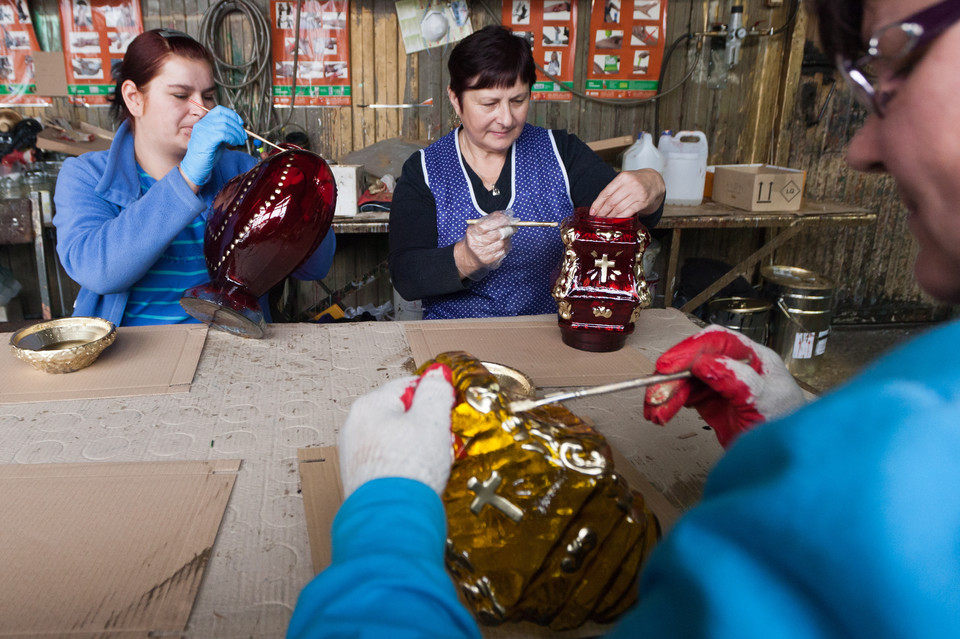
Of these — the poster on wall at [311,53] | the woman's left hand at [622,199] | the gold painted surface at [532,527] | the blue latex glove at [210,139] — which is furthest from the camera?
the poster on wall at [311,53]

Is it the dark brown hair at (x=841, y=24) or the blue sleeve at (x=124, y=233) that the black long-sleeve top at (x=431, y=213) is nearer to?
the blue sleeve at (x=124, y=233)

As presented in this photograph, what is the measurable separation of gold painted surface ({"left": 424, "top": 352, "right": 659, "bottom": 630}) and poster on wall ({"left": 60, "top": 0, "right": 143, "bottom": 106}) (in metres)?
3.17

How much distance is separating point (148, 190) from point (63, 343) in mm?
458

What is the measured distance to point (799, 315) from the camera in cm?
304

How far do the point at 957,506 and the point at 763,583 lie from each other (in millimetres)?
111

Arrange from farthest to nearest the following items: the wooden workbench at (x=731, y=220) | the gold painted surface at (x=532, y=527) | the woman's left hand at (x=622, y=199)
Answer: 1. the wooden workbench at (x=731, y=220)
2. the woman's left hand at (x=622, y=199)
3. the gold painted surface at (x=532, y=527)

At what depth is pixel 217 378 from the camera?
4.26 feet

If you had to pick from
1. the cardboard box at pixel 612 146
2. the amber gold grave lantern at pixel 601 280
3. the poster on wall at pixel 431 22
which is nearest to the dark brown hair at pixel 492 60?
the amber gold grave lantern at pixel 601 280

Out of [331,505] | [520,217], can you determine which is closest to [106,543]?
[331,505]

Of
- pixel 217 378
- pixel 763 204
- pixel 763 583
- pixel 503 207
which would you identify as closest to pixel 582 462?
pixel 763 583

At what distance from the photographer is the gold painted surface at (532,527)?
2.37 ft

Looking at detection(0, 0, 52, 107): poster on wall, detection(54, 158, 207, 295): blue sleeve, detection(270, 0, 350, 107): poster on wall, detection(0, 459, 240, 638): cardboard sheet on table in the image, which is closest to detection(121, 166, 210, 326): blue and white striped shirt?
detection(54, 158, 207, 295): blue sleeve

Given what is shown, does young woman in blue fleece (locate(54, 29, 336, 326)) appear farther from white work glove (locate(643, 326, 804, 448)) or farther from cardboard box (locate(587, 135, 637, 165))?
cardboard box (locate(587, 135, 637, 165))

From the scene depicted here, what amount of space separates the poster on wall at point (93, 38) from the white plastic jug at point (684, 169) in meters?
2.58
